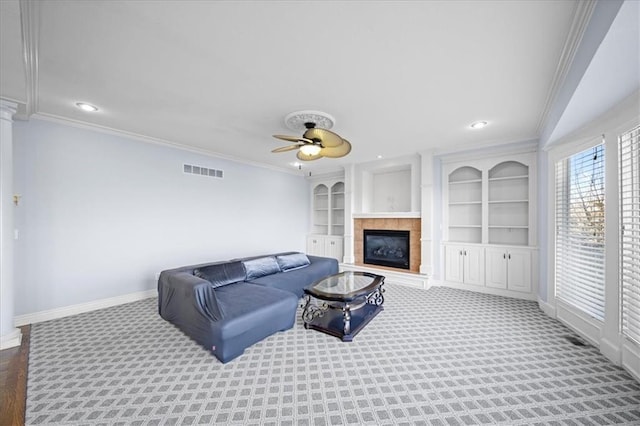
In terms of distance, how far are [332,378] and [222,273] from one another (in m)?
1.97

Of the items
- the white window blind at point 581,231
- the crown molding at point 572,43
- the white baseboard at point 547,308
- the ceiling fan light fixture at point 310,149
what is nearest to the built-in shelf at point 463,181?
the white window blind at point 581,231

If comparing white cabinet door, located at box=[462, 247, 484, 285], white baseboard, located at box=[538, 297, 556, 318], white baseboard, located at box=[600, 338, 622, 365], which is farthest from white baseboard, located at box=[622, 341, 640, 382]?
white cabinet door, located at box=[462, 247, 484, 285]

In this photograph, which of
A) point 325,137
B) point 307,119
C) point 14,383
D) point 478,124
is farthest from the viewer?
point 478,124

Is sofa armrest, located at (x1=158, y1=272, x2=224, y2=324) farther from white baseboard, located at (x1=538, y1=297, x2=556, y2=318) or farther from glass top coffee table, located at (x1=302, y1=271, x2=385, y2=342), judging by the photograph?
white baseboard, located at (x1=538, y1=297, x2=556, y2=318)

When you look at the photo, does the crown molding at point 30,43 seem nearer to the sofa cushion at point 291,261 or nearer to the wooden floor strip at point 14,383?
the wooden floor strip at point 14,383

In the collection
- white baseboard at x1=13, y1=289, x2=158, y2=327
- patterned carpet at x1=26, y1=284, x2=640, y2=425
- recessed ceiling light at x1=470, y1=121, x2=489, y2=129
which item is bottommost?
patterned carpet at x1=26, y1=284, x2=640, y2=425

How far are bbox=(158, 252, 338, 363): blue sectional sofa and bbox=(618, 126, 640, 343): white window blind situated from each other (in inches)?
121

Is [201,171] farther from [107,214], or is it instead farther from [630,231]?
[630,231]

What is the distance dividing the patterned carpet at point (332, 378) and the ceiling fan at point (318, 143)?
6.97ft

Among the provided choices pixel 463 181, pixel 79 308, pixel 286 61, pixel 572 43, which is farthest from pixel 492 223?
pixel 79 308

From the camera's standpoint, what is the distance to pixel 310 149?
2895mm

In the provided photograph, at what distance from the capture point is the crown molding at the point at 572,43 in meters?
1.46

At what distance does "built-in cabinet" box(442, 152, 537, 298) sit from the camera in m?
4.02

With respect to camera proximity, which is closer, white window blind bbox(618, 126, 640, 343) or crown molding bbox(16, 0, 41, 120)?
crown molding bbox(16, 0, 41, 120)
